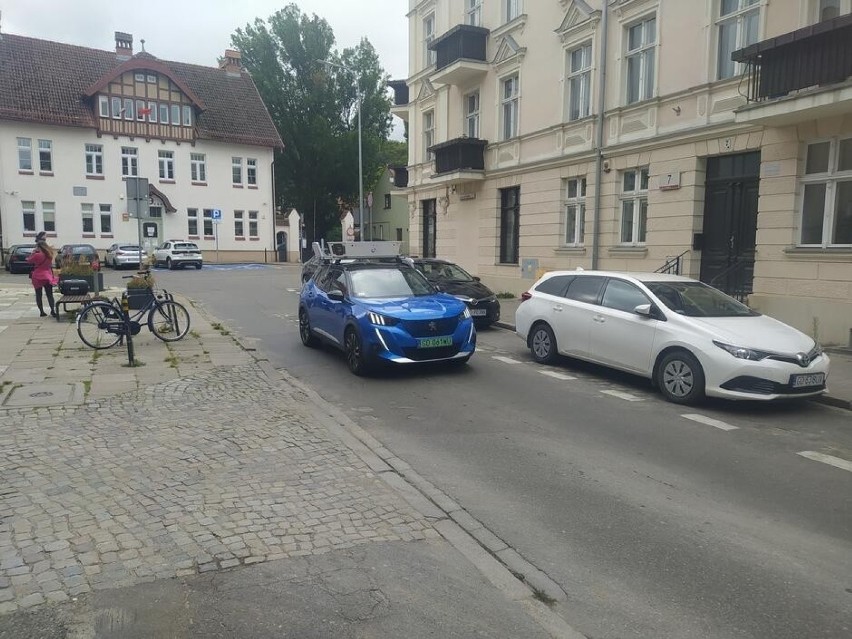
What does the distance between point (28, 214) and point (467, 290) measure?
1447 inches

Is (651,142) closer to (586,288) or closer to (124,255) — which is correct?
(586,288)

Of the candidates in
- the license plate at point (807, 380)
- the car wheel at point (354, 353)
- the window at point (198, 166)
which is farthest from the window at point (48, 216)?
the license plate at point (807, 380)

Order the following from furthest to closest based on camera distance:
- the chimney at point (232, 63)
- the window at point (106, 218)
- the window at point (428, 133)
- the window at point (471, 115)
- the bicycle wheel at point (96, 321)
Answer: the chimney at point (232, 63) < the window at point (106, 218) < the window at point (428, 133) < the window at point (471, 115) < the bicycle wheel at point (96, 321)

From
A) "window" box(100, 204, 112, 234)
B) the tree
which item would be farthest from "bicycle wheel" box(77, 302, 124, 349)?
the tree

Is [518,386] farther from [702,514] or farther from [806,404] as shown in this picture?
[702,514]

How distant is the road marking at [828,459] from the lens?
6.09 meters

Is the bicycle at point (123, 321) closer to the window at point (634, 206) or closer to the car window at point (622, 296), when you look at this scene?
the car window at point (622, 296)

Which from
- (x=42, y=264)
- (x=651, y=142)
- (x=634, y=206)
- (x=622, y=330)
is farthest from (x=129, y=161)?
(x=622, y=330)

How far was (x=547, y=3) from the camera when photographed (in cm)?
1945

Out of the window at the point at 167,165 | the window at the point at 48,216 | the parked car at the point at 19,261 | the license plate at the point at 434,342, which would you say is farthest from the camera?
the window at the point at 167,165

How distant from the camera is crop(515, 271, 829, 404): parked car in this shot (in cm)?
784

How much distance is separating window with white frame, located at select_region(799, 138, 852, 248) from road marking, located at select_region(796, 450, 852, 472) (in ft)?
23.9

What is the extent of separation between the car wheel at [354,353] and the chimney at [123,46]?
44.8 metres

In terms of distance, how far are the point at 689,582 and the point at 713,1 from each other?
13906 millimetres
